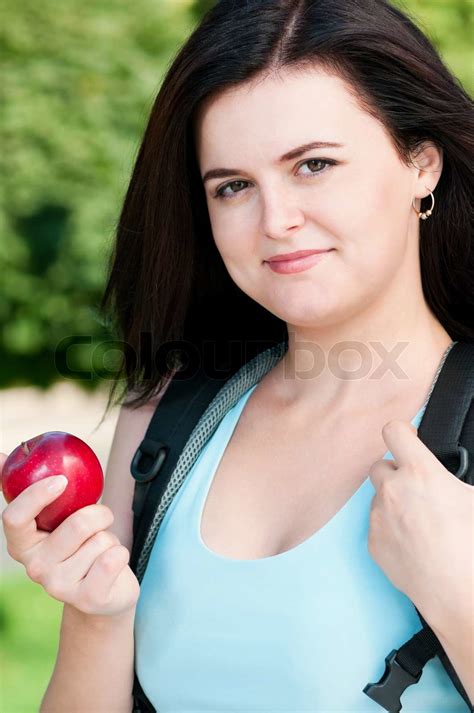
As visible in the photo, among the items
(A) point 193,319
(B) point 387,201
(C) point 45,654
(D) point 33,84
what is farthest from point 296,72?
(D) point 33,84

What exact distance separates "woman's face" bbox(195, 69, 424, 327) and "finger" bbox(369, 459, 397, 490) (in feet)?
1.06

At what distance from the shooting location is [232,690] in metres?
1.72

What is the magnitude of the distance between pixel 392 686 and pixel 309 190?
863 millimetres

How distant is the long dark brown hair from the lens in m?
1.81

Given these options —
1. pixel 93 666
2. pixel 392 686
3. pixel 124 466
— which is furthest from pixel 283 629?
pixel 124 466

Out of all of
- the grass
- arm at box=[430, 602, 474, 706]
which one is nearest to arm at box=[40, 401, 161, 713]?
arm at box=[430, 602, 474, 706]

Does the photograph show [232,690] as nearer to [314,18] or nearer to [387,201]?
[387,201]

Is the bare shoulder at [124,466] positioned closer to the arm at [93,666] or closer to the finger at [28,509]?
the arm at [93,666]

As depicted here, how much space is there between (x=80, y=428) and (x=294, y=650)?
5.61 meters

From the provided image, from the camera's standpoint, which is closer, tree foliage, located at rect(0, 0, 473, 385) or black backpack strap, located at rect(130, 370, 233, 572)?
black backpack strap, located at rect(130, 370, 233, 572)

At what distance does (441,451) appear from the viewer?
1606 millimetres

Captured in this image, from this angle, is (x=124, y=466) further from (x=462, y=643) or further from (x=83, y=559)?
(x=462, y=643)

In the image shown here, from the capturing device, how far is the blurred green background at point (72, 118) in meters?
6.90

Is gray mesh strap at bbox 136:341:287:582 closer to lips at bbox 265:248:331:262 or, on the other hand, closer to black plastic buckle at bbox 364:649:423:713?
lips at bbox 265:248:331:262
